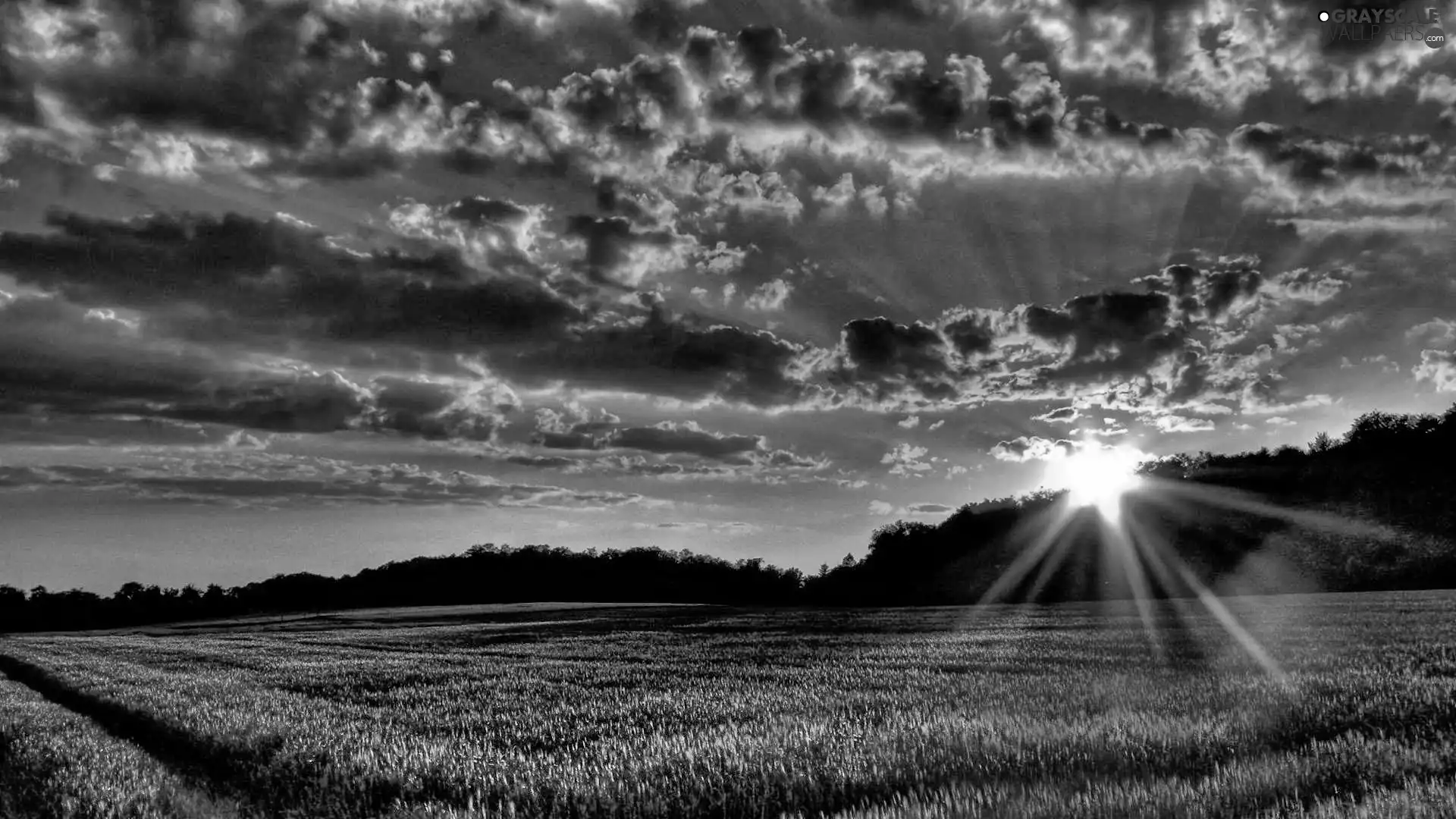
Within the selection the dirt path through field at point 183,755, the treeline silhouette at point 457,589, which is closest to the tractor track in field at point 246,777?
the dirt path through field at point 183,755

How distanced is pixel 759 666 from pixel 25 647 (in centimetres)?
5858

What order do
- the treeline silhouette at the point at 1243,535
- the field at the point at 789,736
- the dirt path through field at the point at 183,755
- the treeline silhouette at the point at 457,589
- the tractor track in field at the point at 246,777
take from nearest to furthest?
the field at the point at 789,736 < the tractor track in field at the point at 246,777 < the dirt path through field at the point at 183,755 < the treeline silhouette at the point at 1243,535 < the treeline silhouette at the point at 457,589

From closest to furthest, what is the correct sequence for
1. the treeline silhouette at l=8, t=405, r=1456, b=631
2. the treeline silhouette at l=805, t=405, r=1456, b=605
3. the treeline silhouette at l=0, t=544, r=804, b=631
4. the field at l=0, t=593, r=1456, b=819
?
the field at l=0, t=593, r=1456, b=819 → the treeline silhouette at l=805, t=405, r=1456, b=605 → the treeline silhouette at l=8, t=405, r=1456, b=631 → the treeline silhouette at l=0, t=544, r=804, b=631

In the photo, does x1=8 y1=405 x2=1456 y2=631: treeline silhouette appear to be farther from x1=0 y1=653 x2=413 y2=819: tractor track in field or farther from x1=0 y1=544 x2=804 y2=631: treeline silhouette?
x1=0 y1=653 x2=413 y2=819: tractor track in field

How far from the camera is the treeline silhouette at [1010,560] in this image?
365 ft

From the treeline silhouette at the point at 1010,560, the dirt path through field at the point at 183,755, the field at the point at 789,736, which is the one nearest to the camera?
the field at the point at 789,736

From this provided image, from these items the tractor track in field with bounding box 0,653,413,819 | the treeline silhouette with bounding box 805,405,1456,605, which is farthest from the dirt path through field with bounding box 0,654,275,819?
the treeline silhouette with bounding box 805,405,1456,605

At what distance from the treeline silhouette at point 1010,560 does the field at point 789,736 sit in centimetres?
9506

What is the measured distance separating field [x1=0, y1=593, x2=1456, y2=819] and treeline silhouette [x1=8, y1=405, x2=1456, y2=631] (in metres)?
95.1

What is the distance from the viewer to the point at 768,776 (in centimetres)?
758

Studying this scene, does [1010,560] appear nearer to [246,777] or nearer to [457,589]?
[457,589]

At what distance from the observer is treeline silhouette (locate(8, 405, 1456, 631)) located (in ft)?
365

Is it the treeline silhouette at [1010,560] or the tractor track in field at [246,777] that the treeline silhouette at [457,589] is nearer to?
the treeline silhouette at [1010,560]

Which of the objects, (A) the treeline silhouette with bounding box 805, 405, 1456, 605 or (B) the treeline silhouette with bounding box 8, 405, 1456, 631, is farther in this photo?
(B) the treeline silhouette with bounding box 8, 405, 1456, 631
